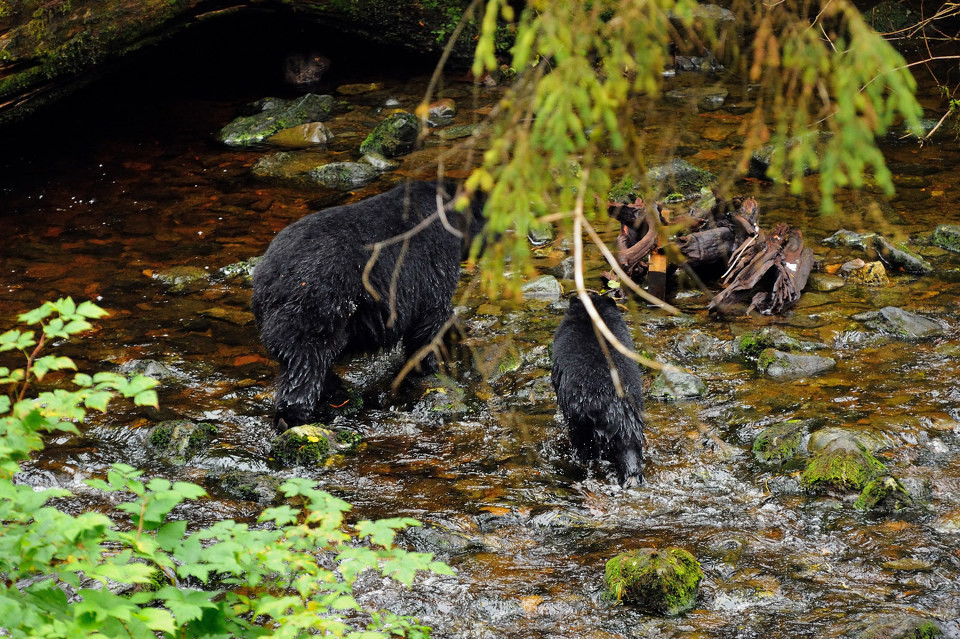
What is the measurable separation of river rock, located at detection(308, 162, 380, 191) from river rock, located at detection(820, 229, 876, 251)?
563 cm

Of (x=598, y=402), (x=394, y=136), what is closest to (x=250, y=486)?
(x=598, y=402)

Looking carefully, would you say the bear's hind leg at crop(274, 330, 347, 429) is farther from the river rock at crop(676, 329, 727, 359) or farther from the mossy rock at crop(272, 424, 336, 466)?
the river rock at crop(676, 329, 727, 359)

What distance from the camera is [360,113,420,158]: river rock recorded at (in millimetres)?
11867

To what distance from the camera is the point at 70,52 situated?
1087 cm

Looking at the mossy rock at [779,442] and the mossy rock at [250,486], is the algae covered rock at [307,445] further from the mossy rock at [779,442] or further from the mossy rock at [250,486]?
the mossy rock at [779,442]

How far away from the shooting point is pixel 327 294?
6215 millimetres

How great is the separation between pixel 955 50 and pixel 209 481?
13.9 meters

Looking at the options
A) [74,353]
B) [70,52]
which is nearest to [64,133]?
[70,52]

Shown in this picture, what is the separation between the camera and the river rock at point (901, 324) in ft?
23.2

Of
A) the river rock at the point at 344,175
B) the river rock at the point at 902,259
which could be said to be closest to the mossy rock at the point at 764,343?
the river rock at the point at 902,259

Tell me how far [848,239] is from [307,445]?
604 cm

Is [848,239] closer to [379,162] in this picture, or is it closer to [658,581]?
[658,581]

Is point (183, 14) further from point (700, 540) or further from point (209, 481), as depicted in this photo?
point (700, 540)

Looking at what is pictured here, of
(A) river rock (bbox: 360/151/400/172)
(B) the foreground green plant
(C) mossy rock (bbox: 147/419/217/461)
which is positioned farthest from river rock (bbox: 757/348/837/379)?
(A) river rock (bbox: 360/151/400/172)
